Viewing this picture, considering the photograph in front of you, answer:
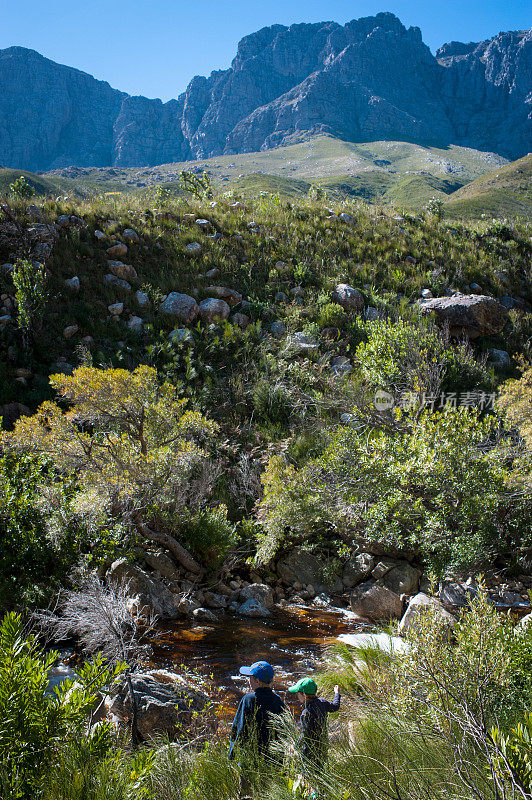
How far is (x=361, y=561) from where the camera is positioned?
8.70m

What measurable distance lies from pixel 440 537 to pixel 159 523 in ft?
16.0

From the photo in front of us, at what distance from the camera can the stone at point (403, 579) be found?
8.05 metres

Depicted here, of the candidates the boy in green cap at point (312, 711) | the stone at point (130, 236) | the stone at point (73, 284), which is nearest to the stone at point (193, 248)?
the stone at point (130, 236)

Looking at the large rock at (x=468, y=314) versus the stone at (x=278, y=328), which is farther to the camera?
the large rock at (x=468, y=314)

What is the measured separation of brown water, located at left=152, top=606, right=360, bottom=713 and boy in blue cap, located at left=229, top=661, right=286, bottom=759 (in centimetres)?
158

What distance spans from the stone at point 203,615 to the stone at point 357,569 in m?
2.71

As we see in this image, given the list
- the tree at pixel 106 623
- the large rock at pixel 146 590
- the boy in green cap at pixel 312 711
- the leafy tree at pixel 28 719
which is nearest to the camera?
the leafy tree at pixel 28 719

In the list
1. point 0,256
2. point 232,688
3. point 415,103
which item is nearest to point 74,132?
point 415,103

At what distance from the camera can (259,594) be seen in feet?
26.3

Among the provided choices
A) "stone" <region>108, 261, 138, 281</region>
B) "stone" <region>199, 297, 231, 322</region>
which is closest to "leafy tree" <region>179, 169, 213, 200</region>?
"stone" <region>108, 261, 138, 281</region>

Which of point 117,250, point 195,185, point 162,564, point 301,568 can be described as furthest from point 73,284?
point 301,568

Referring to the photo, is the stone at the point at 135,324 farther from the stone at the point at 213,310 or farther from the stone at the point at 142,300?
the stone at the point at 213,310

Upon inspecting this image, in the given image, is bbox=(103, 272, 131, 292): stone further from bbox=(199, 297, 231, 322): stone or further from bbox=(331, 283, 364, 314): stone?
bbox=(331, 283, 364, 314): stone

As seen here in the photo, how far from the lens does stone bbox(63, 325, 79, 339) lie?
1249 cm
